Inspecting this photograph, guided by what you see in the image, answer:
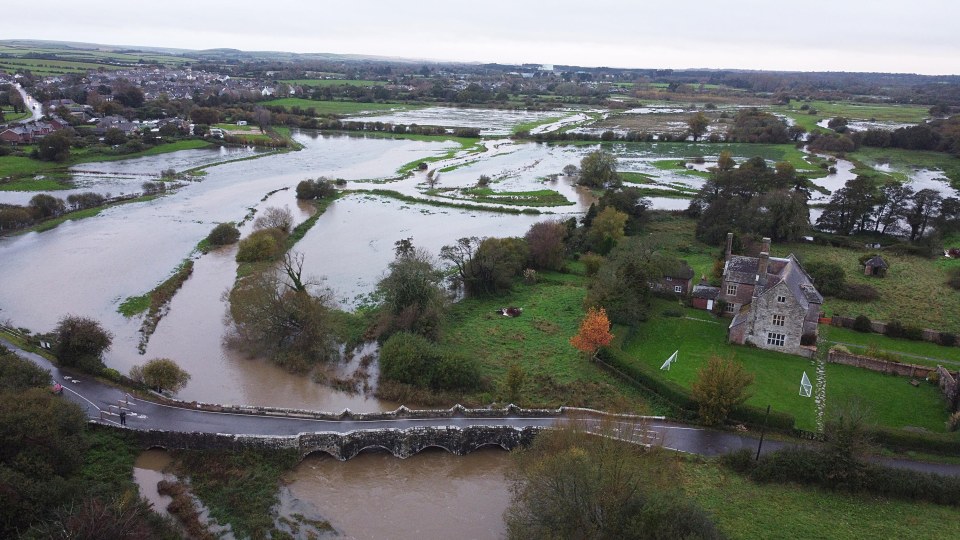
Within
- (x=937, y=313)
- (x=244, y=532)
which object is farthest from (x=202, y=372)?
(x=937, y=313)

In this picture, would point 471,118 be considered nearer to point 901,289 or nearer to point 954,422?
point 901,289

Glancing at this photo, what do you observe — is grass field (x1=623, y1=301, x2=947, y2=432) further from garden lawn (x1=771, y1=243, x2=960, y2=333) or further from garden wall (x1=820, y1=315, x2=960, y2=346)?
garden lawn (x1=771, y1=243, x2=960, y2=333)

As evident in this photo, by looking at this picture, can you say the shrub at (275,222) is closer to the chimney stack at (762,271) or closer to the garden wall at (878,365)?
the chimney stack at (762,271)

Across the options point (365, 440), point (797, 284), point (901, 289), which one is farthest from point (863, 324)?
point (365, 440)

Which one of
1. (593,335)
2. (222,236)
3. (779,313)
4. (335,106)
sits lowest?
(222,236)

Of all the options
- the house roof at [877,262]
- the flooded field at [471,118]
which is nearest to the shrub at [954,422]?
the house roof at [877,262]
